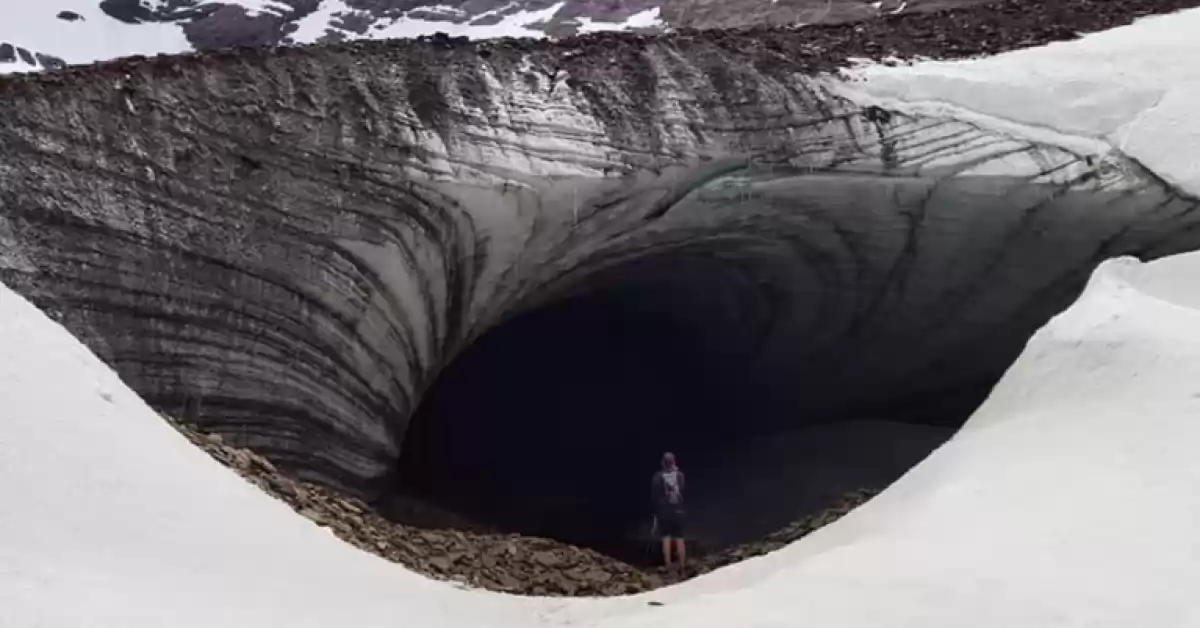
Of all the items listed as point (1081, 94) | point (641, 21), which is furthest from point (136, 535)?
point (641, 21)

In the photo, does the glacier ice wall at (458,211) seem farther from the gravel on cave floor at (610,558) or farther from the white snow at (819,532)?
the white snow at (819,532)

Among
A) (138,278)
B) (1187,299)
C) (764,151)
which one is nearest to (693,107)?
(764,151)

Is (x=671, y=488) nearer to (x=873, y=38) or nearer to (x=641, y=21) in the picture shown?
(x=873, y=38)

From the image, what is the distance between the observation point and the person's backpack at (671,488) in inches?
123

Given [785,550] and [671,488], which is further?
[671,488]

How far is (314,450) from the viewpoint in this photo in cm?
261

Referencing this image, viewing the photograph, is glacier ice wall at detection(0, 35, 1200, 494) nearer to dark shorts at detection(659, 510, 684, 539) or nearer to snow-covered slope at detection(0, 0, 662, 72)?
dark shorts at detection(659, 510, 684, 539)

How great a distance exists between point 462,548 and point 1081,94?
7.86 feet

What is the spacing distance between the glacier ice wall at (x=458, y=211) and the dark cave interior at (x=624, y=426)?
0.49 metres

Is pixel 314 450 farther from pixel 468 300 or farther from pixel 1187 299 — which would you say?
pixel 1187 299

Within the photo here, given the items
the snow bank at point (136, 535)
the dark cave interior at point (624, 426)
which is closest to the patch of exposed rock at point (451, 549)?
the snow bank at point (136, 535)

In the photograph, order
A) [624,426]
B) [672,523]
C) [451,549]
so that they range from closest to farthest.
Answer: [451,549], [672,523], [624,426]

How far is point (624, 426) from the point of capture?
5.13 meters

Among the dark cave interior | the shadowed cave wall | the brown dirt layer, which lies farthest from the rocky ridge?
the brown dirt layer
